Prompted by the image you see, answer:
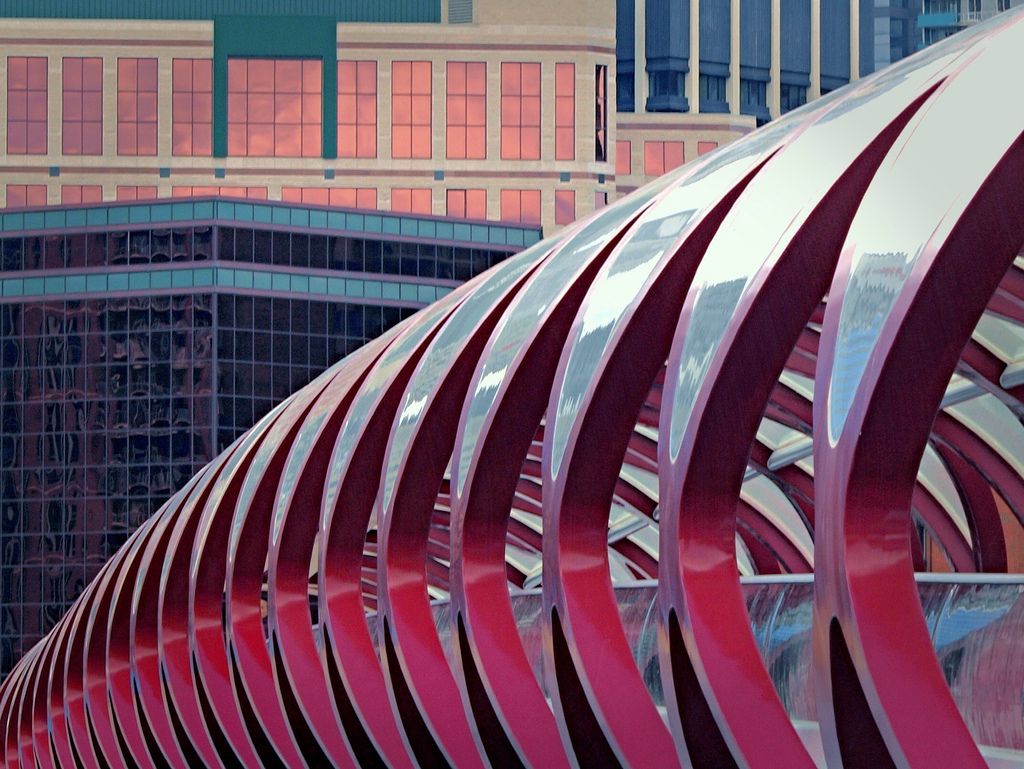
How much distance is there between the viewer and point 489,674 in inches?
534

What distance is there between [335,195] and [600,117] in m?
11.2

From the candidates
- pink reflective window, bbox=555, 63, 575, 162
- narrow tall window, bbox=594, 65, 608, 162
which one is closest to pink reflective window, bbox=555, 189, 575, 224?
pink reflective window, bbox=555, 63, 575, 162

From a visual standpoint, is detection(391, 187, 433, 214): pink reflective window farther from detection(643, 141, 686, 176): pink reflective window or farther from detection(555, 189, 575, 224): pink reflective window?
detection(643, 141, 686, 176): pink reflective window

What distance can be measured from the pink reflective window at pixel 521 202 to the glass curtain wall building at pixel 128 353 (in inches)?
439

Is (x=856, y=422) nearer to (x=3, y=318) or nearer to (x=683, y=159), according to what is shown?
(x=3, y=318)

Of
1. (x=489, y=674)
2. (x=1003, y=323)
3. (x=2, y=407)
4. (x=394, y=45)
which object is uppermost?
(x=394, y=45)

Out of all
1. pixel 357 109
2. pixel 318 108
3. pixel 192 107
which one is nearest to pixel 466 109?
pixel 357 109

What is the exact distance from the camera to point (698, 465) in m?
10.5

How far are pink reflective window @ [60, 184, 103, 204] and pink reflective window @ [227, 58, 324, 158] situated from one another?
553 cm

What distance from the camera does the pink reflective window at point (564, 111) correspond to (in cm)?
9138

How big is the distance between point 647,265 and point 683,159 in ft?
291

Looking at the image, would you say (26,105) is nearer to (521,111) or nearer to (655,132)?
(521,111)

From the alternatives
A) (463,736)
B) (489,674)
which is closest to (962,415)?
(463,736)

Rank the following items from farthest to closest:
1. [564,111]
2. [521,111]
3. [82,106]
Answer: [521,111] → [82,106] → [564,111]
